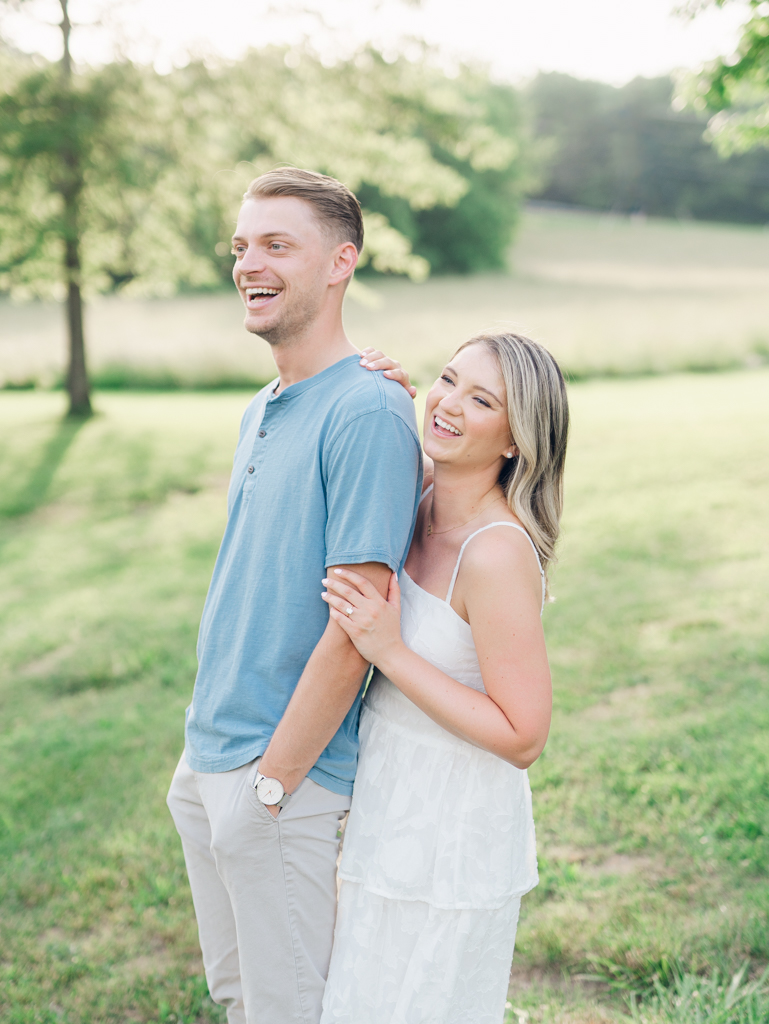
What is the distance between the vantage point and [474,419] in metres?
2.07

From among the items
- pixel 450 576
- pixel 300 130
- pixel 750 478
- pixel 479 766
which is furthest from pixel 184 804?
pixel 300 130

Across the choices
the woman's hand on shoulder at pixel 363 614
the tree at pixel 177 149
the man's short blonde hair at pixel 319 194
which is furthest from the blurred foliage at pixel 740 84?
the tree at pixel 177 149

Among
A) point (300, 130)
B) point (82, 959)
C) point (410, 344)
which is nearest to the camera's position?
point (82, 959)

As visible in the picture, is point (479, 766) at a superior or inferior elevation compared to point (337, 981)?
superior

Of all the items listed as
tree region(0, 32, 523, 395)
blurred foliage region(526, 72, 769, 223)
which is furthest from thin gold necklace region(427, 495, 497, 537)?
blurred foliage region(526, 72, 769, 223)

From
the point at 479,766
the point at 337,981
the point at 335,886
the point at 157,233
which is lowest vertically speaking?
the point at 337,981

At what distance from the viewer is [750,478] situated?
8.99 metres

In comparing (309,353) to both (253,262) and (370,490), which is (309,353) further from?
(370,490)

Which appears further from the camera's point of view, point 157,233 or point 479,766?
point 157,233

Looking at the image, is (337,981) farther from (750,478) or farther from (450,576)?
(750,478)

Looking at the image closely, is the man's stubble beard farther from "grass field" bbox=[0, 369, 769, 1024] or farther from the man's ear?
"grass field" bbox=[0, 369, 769, 1024]

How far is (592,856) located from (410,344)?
16.9 metres

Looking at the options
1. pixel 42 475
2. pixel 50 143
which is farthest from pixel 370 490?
pixel 50 143

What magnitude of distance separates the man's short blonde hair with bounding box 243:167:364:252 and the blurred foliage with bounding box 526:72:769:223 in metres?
70.8
